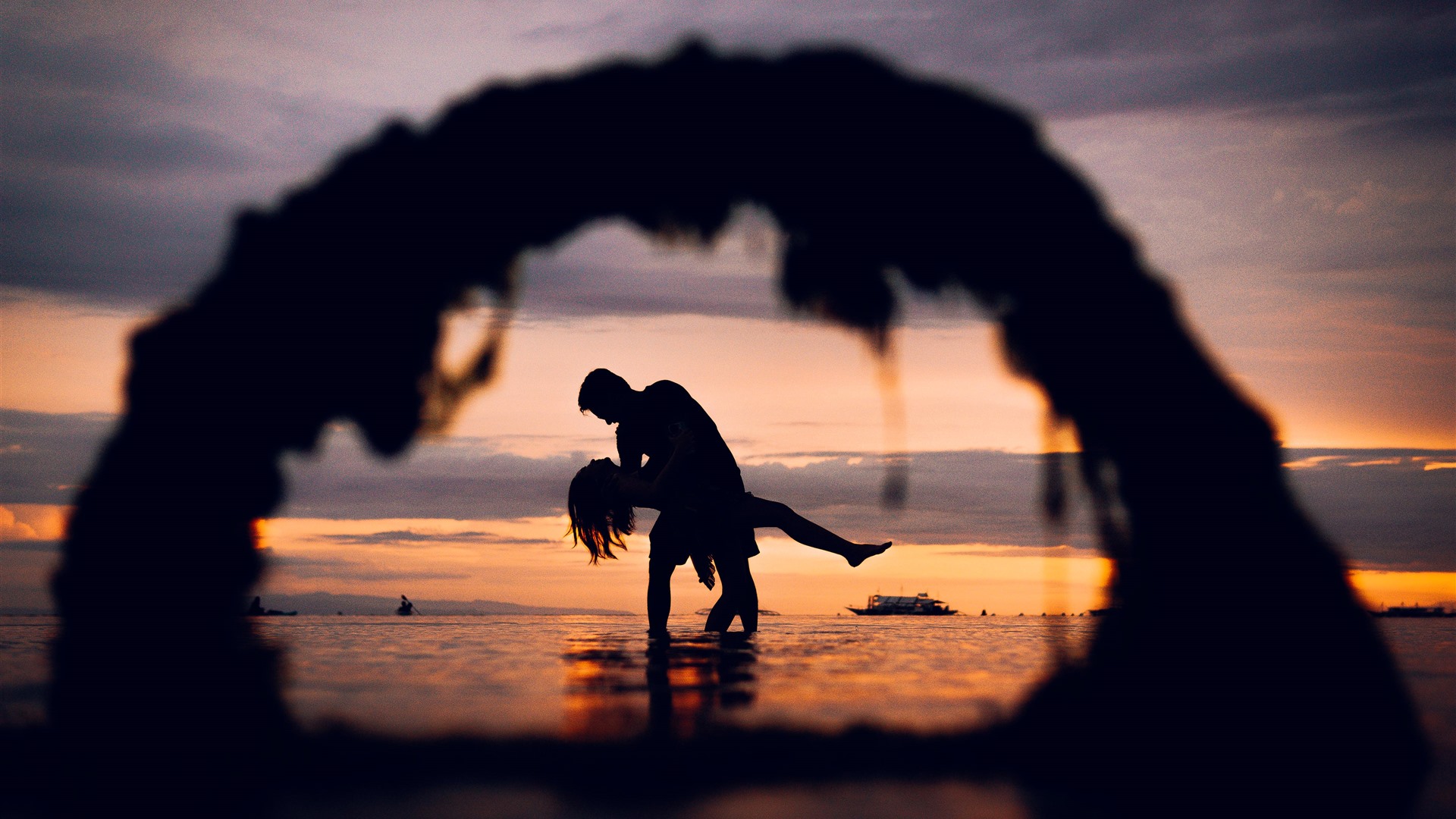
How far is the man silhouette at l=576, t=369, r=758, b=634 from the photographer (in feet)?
30.5

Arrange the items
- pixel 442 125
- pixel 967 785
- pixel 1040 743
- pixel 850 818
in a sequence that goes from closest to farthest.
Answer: pixel 850 818 < pixel 967 785 < pixel 1040 743 < pixel 442 125

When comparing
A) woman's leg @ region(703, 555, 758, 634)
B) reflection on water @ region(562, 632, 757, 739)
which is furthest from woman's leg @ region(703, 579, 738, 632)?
reflection on water @ region(562, 632, 757, 739)

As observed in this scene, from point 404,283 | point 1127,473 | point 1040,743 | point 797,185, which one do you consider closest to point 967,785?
point 1040,743

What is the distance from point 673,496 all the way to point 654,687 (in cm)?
395

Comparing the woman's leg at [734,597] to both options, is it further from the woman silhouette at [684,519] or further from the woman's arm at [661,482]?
the woman's arm at [661,482]

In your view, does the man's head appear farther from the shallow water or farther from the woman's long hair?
the shallow water

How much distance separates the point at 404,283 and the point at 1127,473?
5702mm

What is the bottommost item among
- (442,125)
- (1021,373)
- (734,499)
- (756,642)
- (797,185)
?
(756,642)

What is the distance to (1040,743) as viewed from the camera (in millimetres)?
Result: 3820

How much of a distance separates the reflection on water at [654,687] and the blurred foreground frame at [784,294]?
1.52 m

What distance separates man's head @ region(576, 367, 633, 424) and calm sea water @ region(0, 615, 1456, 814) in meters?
1.91

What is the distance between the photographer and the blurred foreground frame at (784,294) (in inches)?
274

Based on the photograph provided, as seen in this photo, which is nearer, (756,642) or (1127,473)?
(1127,473)

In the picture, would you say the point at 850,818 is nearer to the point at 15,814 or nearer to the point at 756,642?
the point at 15,814
